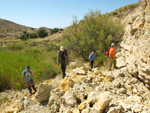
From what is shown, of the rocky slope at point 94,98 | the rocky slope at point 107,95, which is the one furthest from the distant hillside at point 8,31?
the rocky slope at point 107,95

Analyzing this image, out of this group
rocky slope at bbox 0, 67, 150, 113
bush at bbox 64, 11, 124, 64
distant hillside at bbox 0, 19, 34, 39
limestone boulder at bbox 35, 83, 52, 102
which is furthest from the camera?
distant hillside at bbox 0, 19, 34, 39

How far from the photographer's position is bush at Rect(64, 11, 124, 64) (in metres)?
7.75

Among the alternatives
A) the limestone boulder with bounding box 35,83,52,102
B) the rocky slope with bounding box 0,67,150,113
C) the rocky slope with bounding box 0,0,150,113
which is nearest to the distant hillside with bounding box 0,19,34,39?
the limestone boulder with bounding box 35,83,52,102

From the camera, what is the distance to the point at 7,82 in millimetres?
5273

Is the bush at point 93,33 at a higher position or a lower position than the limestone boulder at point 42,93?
higher

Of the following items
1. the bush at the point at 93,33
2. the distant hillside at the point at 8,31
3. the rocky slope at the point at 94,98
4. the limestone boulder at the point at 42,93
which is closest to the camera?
the rocky slope at the point at 94,98

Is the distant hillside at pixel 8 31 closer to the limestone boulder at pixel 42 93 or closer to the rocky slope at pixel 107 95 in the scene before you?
the limestone boulder at pixel 42 93

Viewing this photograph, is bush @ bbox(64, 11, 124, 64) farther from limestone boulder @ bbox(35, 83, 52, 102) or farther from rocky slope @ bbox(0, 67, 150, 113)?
limestone boulder @ bbox(35, 83, 52, 102)

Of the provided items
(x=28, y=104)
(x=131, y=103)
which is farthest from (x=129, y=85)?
(x=28, y=104)

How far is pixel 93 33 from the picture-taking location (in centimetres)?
820

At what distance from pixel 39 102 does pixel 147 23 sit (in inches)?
183

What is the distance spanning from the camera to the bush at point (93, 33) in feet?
25.4

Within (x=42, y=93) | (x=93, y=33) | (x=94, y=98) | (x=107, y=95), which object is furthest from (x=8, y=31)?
(x=107, y=95)

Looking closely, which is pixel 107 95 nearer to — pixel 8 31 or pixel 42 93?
pixel 42 93
